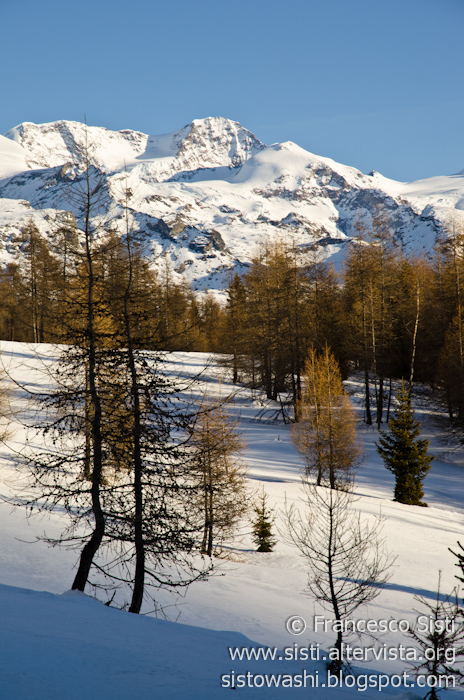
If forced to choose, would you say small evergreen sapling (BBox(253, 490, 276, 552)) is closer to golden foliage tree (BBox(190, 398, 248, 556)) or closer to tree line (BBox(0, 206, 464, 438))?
golden foliage tree (BBox(190, 398, 248, 556))

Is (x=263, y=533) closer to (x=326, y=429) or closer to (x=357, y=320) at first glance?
(x=326, y=429)

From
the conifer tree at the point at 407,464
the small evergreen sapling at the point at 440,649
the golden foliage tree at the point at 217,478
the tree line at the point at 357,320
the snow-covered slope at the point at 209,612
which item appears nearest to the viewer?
the snow-covered slope at the point at 209,612

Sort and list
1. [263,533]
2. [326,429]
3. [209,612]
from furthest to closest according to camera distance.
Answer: [326,429], [263,533], [209,612]

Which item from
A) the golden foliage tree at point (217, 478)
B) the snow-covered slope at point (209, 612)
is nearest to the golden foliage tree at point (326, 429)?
the snow-covered slope at point (209, 612)

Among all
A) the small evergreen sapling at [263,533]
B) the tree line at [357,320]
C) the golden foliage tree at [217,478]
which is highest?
the tree line at [357,320]

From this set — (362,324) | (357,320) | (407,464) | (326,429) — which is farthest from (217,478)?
(357,320)

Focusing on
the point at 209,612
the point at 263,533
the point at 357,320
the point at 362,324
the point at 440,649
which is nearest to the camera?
the point at 440,649

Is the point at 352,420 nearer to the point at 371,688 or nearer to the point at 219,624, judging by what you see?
the point at 219,624

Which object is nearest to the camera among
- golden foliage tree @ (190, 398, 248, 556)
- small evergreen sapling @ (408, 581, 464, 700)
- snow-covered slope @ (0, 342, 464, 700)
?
snow-covered slope @ (0, 342, 464, 700)

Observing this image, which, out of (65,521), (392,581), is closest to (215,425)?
(65,521)

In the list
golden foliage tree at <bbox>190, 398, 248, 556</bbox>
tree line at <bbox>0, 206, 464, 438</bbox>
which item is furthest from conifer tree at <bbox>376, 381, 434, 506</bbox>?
golden foliage tree at <bbox>190, 398, 248, 556</bbox>

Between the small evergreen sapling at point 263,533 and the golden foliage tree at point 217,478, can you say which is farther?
the small evergreen sapling at point 263,533

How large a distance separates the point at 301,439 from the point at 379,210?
19735 millimetres

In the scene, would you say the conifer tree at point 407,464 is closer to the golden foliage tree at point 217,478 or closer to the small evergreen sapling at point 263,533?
the small evergreen sapling at point 263,533
